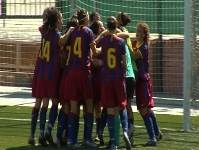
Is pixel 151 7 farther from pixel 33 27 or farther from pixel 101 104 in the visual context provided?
pixel 101 104

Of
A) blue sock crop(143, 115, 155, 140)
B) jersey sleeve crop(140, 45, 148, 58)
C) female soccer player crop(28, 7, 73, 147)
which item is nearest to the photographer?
female soccer player crop(28, 7, 73, 147)

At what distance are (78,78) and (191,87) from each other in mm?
2554

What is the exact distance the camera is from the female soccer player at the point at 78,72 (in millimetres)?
10281

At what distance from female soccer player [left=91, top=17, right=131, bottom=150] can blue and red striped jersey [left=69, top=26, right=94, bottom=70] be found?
29 cm

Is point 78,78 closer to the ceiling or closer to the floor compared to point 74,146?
closer to the ceiling

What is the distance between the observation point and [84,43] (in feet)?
33.8

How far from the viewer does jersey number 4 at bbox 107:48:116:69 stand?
1002cm

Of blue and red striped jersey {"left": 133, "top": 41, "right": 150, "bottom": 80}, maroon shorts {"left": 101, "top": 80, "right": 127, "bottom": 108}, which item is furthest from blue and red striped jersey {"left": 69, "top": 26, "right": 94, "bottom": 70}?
blue and red striped jersey {"left": 133, "top": 41, "right": 150, "bottom": 80}

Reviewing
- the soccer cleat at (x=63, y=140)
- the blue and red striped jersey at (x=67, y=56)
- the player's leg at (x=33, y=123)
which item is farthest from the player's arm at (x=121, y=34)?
the soccer cleat at (x=63, y=140)

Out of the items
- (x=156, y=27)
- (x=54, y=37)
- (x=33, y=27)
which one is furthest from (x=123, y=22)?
(x=33, y=27)

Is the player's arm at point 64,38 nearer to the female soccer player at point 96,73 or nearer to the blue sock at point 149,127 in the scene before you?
the female soccer player at point 96,73

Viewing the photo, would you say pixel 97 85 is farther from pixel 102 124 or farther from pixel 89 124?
pixel 102 124

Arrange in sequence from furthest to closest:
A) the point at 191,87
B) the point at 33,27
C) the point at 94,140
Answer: the point at 33,27 < the point at 191,87 < the point at 94,140

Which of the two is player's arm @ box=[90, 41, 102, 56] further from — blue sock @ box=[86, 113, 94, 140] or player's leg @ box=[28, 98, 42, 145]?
player's leg @ box=[28, 98, 42, 145]
